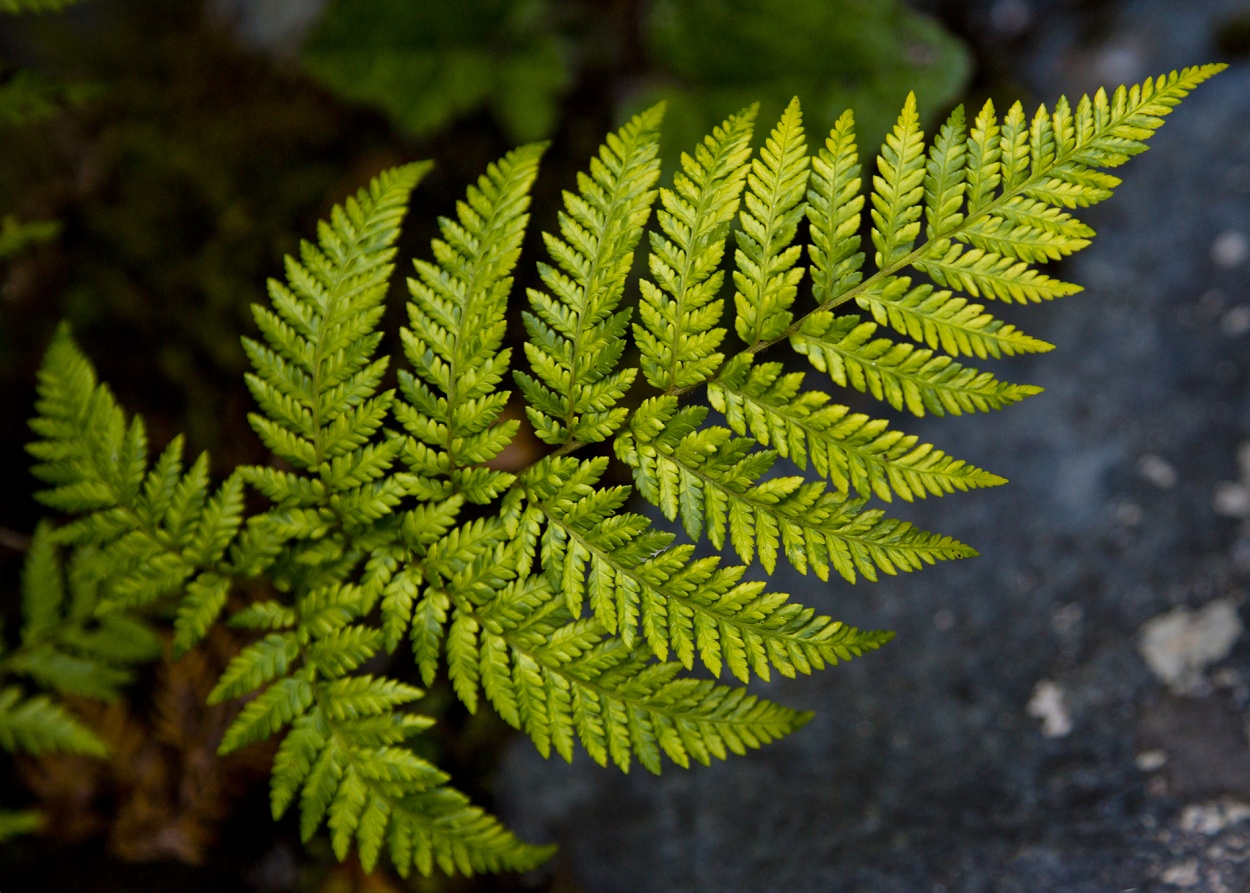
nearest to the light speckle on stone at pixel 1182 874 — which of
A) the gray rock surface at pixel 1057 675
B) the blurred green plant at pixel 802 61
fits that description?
the gray rock surface at pixel 1057 675

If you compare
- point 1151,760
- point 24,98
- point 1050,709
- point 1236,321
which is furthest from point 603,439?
point 1236,321

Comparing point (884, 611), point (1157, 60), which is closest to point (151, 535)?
point (884, 611)

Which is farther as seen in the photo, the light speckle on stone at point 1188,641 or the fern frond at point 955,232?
the light speckle on stone at point 1188,641

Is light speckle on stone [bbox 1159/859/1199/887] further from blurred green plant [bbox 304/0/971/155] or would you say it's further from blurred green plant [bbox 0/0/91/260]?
blurred green plant [bbox 0/0/91/260]

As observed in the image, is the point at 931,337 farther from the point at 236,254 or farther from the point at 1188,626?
the point at 236,254

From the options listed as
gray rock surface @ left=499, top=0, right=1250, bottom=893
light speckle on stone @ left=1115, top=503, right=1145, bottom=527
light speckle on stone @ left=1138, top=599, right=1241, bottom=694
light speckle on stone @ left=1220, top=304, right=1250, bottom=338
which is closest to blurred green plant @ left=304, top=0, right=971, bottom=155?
gray rock surface @ left=499, top=0, right=1250, bottom=893

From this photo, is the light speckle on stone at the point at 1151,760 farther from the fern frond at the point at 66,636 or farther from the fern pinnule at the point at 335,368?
the fern frond at the point at 66,636
